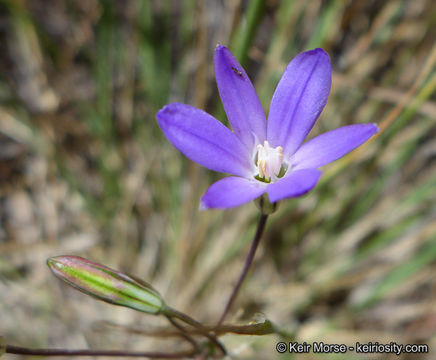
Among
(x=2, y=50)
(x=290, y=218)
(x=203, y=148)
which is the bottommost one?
(x=203, y=148)

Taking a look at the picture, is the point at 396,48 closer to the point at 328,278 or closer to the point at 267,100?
the point at 267,100

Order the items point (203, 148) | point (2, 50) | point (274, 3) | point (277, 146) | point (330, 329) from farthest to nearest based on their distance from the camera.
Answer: point (2, 50), point (274, 3), point (330, 329), point (277, 146), point (203, 148)

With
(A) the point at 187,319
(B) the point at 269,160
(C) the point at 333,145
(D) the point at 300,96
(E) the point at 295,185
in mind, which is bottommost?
(A) the point at 187,319

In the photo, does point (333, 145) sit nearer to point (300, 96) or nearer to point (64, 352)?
point (300, 96)

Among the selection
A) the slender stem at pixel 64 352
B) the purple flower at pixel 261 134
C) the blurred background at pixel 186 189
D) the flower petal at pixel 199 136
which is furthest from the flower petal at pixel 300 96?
the blurred background at pixel 186 189

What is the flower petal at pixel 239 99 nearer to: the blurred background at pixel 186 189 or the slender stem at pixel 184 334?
the slender stem at pixel 184 334

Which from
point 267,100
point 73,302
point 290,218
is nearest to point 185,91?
point 267,100

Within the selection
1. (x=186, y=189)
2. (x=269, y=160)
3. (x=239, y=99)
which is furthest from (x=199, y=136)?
(x=186, y=189)
